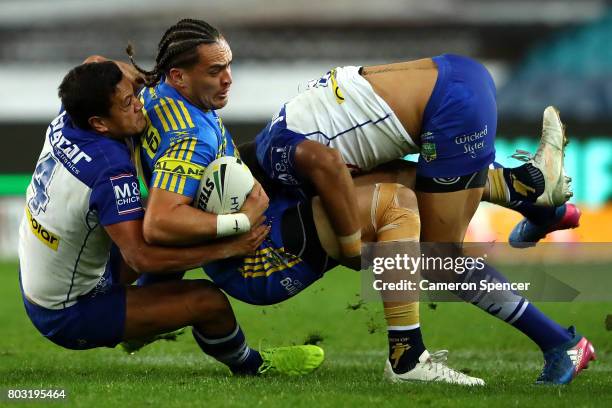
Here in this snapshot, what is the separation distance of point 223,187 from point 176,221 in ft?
1.07

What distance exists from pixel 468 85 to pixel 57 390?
270 cm

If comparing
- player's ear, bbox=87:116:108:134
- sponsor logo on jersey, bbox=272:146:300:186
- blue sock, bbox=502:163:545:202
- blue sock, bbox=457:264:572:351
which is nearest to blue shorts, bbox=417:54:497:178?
blue sock, bbox=502:163:545:202

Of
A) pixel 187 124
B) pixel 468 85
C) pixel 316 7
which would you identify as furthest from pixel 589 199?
pixel 187 124

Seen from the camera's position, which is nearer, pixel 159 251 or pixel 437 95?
pixel 159 251

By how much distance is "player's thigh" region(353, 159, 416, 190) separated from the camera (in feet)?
20.4

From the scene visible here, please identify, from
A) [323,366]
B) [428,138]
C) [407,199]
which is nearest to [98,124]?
[407,199]

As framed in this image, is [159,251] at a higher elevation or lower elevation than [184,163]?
lower

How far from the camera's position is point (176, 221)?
5285 millimetres

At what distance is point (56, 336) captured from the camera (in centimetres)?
582

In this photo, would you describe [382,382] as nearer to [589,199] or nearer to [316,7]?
[589,199]

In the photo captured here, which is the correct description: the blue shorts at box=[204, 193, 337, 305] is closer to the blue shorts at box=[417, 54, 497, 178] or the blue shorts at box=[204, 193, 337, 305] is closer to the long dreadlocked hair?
the blue shorts at box=[417, 54, 497, 178]

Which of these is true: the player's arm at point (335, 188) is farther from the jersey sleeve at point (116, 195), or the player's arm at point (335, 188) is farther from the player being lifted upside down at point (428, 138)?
the jersey sleeve at point (116, 195)

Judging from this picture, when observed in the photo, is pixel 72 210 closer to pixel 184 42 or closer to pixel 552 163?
pixel 184 42

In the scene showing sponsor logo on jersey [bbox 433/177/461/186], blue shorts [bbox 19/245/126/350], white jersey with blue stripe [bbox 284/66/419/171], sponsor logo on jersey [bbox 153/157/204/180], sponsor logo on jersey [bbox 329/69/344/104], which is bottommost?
blue shorts [bbox 19/245/126/350]
